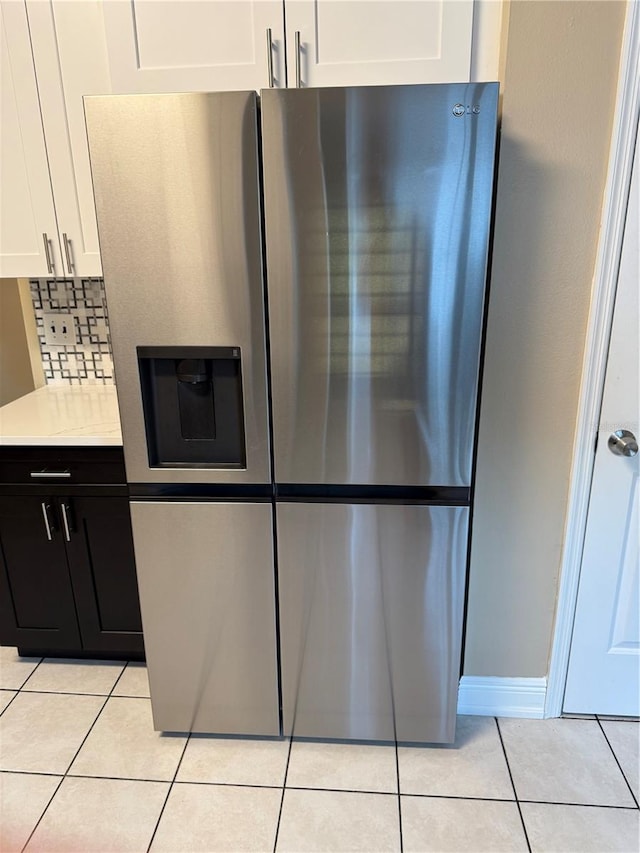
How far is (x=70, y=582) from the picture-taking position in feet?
6.84

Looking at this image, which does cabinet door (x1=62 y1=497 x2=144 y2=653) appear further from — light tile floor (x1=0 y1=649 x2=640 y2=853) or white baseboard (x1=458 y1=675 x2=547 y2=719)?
white baseboard (x1=458 y1=675 x2=547 y2=719)

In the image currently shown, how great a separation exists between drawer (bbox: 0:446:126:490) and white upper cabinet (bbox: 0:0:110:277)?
609mm

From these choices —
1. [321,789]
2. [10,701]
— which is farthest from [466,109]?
[10,701]

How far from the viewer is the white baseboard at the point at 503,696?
196 centimetres

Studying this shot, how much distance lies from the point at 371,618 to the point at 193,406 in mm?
784

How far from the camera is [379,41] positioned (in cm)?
156

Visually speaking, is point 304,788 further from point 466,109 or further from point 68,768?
point 466,109

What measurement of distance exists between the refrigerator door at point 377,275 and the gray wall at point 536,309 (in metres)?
0.24

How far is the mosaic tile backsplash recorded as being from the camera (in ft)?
7.74

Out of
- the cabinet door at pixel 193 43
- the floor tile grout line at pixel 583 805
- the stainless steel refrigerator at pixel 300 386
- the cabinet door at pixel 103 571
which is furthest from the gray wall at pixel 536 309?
the cabinet door at pixel 103 571

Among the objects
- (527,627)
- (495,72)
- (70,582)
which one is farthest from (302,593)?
(495,72)

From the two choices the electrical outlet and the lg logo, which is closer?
the lg logo

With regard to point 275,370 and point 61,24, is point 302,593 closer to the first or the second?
point 275,370

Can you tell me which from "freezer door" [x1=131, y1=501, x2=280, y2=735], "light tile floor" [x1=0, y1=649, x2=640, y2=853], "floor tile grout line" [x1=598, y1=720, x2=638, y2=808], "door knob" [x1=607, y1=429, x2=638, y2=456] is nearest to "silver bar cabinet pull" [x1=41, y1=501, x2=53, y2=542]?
"freezer door" [x1=131, y1=501, x2=280, y2=735]
